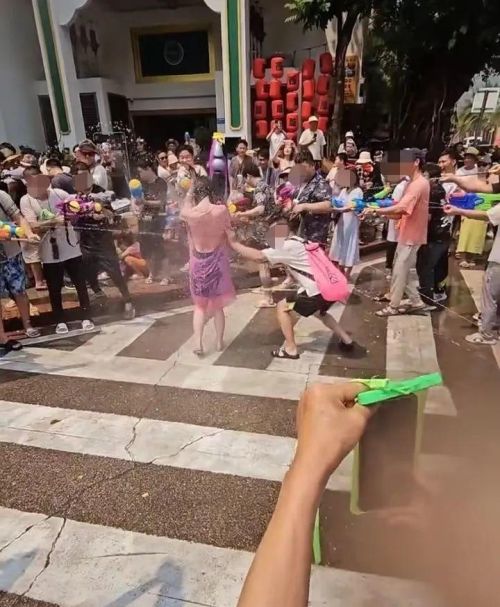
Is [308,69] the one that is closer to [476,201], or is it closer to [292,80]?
[292,80]

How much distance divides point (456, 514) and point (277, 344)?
9.13 ft

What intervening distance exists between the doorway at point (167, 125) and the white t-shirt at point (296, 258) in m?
14.7

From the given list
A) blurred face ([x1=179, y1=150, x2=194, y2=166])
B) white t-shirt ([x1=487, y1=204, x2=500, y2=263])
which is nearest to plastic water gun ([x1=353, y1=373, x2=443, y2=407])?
white t-shirt ([x1=487, y1=204, x2=500, y2=263])

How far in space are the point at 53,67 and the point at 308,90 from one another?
310 inches

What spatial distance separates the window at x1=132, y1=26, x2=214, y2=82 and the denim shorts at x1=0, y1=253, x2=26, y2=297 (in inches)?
555

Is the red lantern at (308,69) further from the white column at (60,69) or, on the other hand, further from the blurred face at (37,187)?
the blurred face at (37,187)

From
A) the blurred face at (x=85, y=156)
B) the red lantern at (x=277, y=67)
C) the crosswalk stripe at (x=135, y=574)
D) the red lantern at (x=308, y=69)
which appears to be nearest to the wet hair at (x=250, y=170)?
the blurred face at (x=85, y=156)

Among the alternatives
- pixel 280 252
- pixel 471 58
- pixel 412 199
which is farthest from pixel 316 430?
pixel 471 58

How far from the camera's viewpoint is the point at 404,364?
429 centimetres

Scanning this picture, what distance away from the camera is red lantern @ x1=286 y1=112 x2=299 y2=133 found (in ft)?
46.6

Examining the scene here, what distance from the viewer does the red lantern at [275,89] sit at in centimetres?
1388

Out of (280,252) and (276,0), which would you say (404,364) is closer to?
(280,252)

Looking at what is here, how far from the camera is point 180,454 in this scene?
3152mm

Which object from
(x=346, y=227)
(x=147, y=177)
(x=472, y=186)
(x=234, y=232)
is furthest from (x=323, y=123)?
(x=472, y=186)
